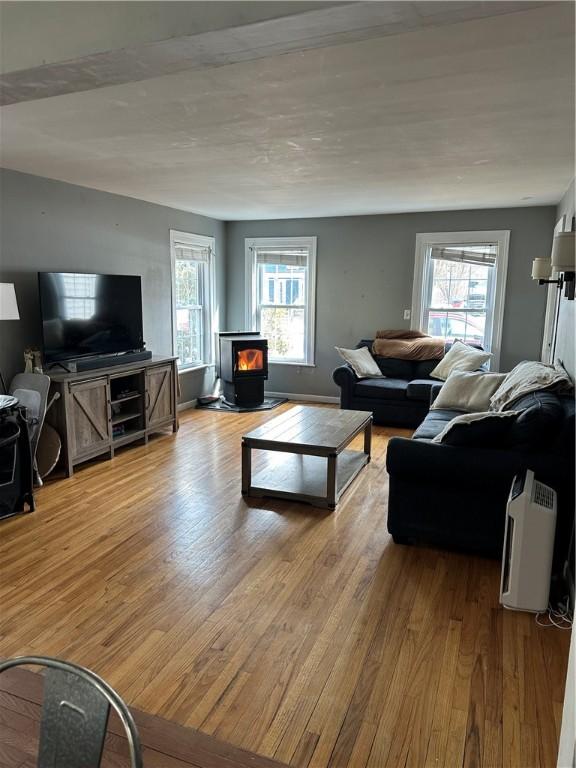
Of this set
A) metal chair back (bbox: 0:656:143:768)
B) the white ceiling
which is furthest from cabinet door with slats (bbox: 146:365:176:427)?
metal chair back (bbox: 0:656:143:768)

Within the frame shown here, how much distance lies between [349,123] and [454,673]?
2666 millimetres

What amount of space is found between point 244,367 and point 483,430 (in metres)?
4.12

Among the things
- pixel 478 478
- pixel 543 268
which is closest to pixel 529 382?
pixel 478 478

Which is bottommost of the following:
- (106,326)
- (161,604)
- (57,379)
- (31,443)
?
(161,604)

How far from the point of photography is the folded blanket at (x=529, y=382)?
10.4ft

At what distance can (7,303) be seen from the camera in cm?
368

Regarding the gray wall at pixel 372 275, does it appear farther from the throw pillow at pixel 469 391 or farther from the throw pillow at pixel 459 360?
the throw pillow at pixel 469 391

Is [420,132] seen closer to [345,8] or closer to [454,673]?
[345,8]

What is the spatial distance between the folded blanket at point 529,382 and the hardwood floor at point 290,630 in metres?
1.09

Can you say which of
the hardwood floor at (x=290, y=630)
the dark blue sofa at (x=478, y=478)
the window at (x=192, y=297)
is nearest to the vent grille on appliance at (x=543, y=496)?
the dark blue sofa at (x=478, y=478)

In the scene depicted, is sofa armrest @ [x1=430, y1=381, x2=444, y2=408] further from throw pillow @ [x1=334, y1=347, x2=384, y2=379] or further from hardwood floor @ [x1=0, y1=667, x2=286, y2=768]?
hardwood floor @ [x1=0, y1=667, x2=286, y2=768]

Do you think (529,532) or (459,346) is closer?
(529,532)

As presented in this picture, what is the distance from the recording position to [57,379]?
412cm

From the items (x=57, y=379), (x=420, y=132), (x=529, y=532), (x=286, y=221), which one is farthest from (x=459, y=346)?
(x=57, y=379)
